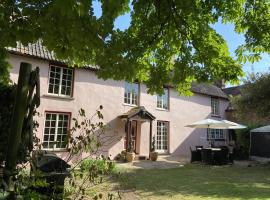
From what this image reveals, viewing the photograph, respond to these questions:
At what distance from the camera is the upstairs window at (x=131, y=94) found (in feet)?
68.6

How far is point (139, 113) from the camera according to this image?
19781 millimetres

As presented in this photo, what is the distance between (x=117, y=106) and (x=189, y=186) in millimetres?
10216

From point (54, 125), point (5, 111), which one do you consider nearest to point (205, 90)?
point (54, 125)

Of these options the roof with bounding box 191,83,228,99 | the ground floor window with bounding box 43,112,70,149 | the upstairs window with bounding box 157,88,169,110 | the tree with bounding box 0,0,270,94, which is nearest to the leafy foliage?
the tree with bounding box 0,0,270,94

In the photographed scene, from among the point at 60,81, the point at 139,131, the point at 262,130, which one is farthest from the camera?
the point at 139,131

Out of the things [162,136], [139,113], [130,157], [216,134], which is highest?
[139,113]

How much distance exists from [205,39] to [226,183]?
6830mm

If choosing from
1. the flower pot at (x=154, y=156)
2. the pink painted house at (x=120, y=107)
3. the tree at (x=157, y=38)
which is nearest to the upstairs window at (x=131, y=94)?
the pink painted house at (x=120, y=107)

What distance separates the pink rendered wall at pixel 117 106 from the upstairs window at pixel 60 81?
1.28 feet

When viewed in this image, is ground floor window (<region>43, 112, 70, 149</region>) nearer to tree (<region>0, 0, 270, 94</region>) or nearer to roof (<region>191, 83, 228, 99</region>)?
tree (<region>0, 0, 270, 94</region>)

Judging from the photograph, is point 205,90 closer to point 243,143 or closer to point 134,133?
point 243,143

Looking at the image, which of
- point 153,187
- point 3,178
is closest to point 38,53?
point 153,187

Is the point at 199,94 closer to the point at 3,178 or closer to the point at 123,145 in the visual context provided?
the point at 123,145

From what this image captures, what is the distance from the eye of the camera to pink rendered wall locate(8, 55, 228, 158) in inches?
644
